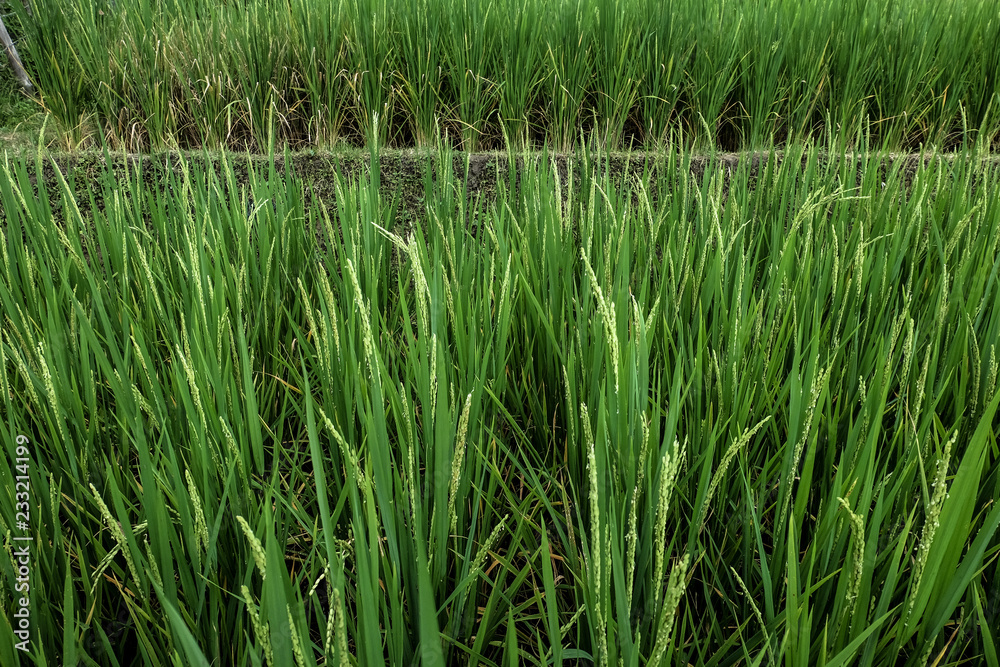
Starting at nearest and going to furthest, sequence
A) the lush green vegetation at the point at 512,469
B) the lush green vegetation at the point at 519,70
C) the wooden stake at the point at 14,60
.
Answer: the lush green vegetation at the point at 512,469 → the lush green vegetation at the point at 519,70 → the wooden stake at the point at 14,60

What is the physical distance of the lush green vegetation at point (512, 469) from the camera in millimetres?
562

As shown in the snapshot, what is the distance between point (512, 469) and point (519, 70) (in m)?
1.90

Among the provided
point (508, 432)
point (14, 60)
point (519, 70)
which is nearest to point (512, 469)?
point (508, 432)

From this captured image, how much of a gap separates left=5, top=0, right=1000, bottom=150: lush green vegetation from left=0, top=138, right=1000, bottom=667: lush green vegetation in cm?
138

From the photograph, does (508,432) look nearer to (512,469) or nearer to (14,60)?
(512,469)

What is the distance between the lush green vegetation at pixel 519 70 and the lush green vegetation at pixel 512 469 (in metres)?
1.38

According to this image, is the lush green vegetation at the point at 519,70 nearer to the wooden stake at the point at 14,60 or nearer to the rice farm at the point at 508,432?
the wooden stake at the point at 14,60

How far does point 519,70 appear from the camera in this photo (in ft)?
7.95

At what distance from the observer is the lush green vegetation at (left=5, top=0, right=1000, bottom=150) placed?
244 cm

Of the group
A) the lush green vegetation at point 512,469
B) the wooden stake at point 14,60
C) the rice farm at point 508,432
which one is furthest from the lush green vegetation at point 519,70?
the lush green vegetation at point 512,469

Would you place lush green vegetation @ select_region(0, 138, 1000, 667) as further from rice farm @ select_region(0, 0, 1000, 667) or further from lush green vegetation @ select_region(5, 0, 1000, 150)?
lush green vegetation @ select_region(5, 0, 1000, 150)

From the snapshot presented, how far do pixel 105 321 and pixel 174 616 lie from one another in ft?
1.82

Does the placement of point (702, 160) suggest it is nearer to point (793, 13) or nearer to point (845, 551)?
point (793, 13)

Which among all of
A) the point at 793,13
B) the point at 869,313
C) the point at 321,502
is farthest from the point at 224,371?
the point at 793,13
